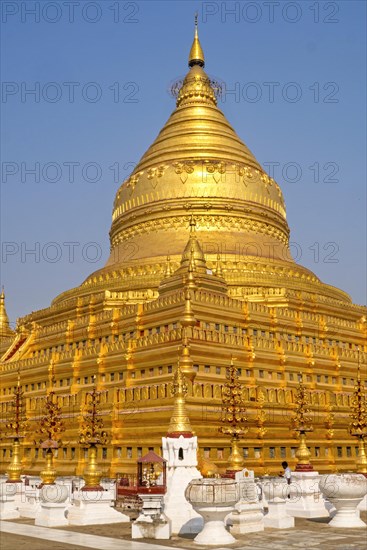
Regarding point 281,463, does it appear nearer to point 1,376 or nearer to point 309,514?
point 309,514

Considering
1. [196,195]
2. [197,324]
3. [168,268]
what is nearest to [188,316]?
[197,324]

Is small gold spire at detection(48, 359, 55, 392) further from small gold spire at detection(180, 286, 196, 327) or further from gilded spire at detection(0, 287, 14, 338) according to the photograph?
gilded spire at detection(0, 287, 14, 338)

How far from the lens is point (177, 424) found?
77.2 feet

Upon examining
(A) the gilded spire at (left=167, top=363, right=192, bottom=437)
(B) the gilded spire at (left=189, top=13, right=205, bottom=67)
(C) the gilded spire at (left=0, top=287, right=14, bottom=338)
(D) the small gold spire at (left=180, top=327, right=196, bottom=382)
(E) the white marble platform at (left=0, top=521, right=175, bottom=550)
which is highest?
(B) the gilded spire at (left=189, top=13, right=205, bottom=67)

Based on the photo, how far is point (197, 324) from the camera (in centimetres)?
3659

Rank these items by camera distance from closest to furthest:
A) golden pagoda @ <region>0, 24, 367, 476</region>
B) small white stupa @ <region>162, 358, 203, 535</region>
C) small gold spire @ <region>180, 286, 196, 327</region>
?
small white stupa @ <region>162, 358, 203, 535</region> → golden pagoda @ <region>0, 24, 367, 476</region> → small gold spire @ <region>180, 286, 196, 327</region>

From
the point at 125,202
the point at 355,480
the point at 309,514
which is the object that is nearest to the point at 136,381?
the point at 309,514

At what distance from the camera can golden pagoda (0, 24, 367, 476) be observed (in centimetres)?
3491

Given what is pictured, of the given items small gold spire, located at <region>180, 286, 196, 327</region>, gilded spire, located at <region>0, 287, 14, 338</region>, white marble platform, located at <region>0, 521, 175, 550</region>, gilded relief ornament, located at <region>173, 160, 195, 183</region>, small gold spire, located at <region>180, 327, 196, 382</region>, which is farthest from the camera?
gilded spire, located at <region>0, 287, 14, 338</region>

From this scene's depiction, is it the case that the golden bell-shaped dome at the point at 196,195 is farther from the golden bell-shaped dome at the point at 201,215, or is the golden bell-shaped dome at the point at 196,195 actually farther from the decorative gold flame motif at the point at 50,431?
the decorative gold flame motif at the point at 50,431

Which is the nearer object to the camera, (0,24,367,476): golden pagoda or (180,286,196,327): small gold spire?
(0,24,367,476): golden pagoda

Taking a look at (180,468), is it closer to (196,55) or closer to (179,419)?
(179,419)

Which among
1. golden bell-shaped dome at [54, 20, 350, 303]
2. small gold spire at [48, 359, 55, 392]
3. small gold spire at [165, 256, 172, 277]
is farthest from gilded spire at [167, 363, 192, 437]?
golden bell-shaped dome at [54, 20, 350, 303]

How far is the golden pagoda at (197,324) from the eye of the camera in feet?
115
